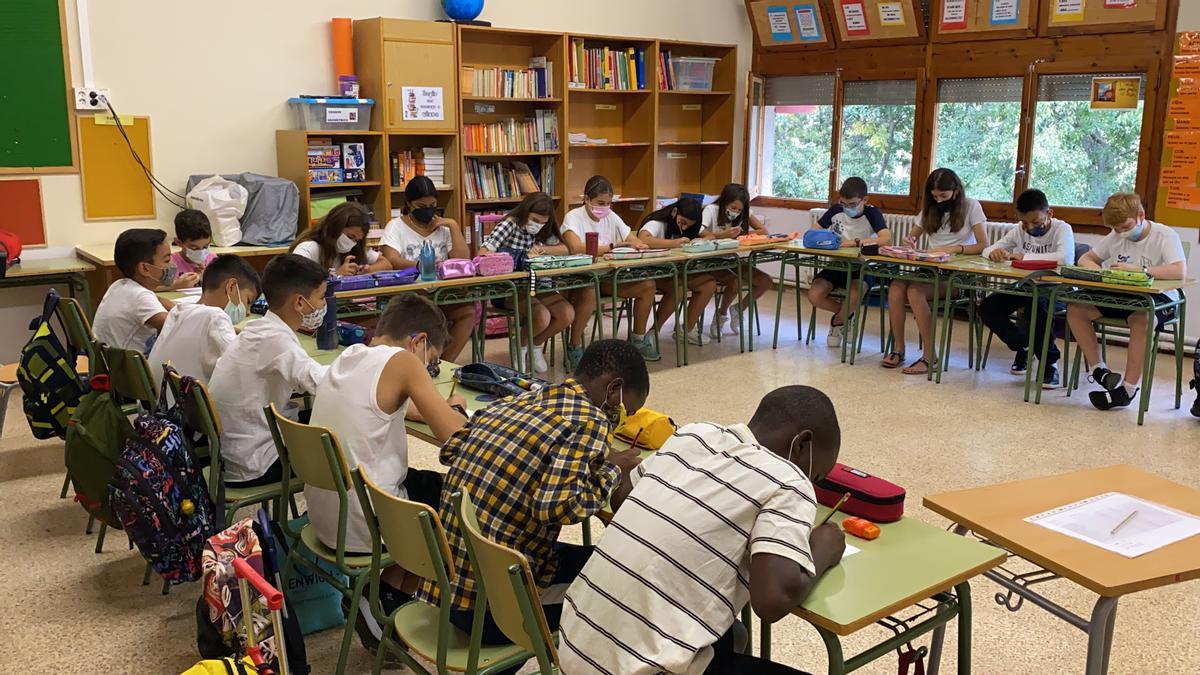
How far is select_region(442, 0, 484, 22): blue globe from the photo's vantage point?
277 inches

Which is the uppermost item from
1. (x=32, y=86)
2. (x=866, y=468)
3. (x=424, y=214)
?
(x=32, y=86)

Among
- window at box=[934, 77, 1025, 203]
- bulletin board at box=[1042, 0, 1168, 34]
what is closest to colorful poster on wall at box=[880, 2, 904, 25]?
window at box=[934, 77, 1025, 203]

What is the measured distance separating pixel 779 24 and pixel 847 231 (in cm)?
284

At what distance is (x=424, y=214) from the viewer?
5789 millimetres

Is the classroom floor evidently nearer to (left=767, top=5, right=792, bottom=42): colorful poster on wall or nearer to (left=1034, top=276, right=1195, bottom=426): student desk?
(left=1034, top=276, right=1195, bottom=426): student desk

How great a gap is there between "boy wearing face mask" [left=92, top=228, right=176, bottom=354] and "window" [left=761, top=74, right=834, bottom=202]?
21.4 feet

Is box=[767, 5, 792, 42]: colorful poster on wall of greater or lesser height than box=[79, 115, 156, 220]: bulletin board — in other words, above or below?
above


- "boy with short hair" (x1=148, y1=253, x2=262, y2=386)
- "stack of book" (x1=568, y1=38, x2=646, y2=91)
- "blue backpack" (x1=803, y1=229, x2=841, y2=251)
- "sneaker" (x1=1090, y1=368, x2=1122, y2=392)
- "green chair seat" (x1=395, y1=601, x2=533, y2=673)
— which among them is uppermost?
"stack of book" (x1=568, y1=38, x2=646, y2=91)

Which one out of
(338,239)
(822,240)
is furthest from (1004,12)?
(338,239)

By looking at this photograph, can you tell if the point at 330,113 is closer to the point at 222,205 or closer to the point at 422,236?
the point at 222,205

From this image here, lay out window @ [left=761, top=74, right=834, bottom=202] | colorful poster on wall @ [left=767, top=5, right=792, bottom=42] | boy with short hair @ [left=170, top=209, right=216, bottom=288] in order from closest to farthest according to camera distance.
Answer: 1. boy with short hair @ [left=170, top=209, right=216, bottom=288]
2. colorful poster on wall @ [left=767, top=5, right=792, bottom=42]
3. window @ [left=761, top=74, right=834, bottom=202]

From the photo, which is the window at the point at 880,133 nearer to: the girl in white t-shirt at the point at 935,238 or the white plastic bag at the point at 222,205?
the girl in white t-shirt at the point at 935,238

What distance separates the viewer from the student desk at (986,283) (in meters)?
5.66

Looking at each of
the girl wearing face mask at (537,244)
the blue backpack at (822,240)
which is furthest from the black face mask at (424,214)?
the blue backpack at (822,240)
